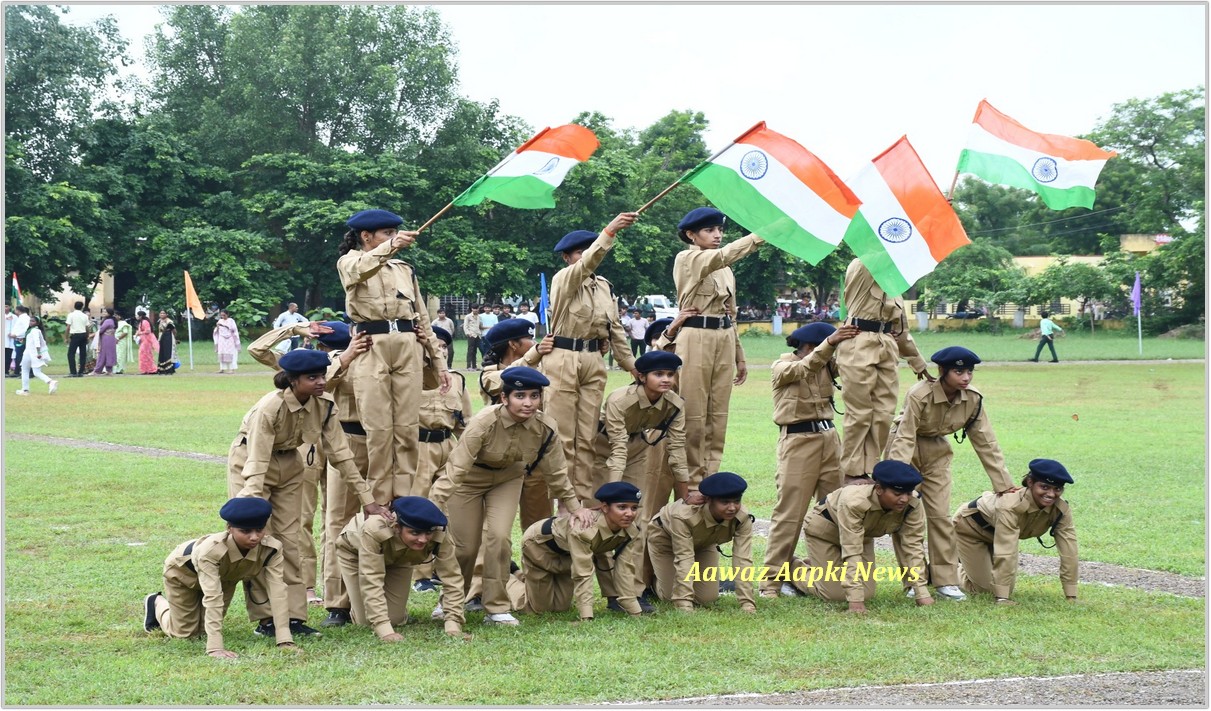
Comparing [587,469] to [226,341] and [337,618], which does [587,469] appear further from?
[226,341]

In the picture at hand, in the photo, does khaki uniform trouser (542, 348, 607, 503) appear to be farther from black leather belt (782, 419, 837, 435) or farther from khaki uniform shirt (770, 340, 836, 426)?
black leather belt (782, 419, 837, 435)

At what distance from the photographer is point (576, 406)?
10.0m

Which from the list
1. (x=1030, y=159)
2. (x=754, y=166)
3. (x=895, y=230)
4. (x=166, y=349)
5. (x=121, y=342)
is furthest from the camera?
(x=121, y=342)

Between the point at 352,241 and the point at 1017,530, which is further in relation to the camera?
the point at 352,241

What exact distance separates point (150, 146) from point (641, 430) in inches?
1774

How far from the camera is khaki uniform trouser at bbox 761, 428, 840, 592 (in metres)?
10.1

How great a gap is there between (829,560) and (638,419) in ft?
5.78

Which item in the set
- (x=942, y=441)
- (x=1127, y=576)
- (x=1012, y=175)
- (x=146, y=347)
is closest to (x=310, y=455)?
(x=942, y=441)

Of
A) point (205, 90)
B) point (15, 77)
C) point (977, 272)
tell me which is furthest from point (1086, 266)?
point (15, 77)

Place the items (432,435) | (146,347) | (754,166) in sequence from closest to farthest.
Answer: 1. (754,166)
2. (432,435)
3. (146,347)

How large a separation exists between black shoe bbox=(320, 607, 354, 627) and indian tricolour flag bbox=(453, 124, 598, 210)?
3.22 m

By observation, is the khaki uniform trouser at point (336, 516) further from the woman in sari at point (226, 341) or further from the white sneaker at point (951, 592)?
the woman in sari at point (226, 341)

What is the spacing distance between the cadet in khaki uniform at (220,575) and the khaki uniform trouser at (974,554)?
16.2 feet

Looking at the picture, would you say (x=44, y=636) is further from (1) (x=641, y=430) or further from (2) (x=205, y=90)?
(2) (x=205, y=90)
